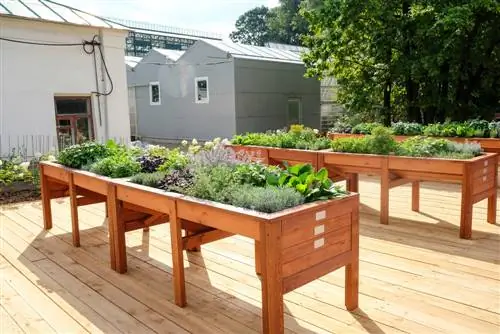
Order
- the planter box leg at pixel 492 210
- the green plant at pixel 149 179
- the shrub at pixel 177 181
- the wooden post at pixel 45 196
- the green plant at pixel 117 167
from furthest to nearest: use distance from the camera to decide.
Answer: the wooden post at pixel 45 196 → the planter box leg at pixel 492 210 → the green plant at pixel 117 167 → the green plant at pixel 149 179 → the shrub at pixel 177 181

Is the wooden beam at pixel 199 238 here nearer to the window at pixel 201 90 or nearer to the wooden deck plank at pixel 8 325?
the wooden deck plank at pixel 8 325

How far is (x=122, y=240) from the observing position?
3473mm

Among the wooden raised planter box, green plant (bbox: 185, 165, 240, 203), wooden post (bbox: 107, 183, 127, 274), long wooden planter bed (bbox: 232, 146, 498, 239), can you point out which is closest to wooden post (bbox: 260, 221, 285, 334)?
green plant (bbox: 185, 165, 240, 203)

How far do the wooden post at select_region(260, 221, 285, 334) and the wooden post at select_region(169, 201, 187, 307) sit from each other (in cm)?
76

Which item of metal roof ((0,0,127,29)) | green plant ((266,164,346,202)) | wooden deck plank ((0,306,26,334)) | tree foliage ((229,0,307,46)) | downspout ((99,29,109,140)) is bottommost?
wooden deck plank ((0,306,26,334))

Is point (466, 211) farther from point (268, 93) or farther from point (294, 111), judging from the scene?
point (294, 111)

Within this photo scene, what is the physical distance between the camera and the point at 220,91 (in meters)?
14.5

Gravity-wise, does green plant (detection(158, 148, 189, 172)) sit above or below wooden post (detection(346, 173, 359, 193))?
above

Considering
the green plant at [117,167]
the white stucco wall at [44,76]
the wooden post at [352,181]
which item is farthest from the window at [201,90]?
the green plant at [117,167]

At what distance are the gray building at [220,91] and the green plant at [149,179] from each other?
36.0 feet

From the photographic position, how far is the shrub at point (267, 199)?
2.33 metres

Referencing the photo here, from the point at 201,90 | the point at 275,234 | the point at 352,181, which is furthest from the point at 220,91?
the point at 275,234

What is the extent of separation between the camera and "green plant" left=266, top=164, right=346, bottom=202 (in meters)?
2.54

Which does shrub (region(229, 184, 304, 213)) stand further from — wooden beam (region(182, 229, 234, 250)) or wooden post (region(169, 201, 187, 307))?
wooden beam (region(182, 229, 234, 250))
